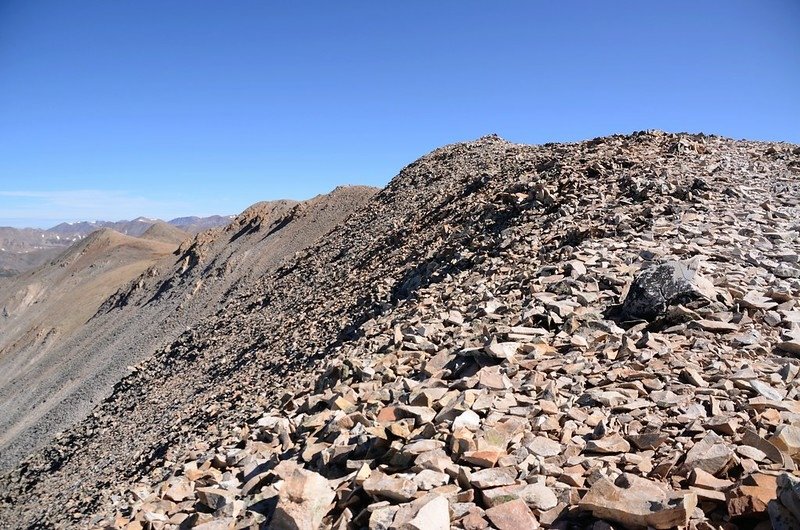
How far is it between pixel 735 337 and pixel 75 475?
20059 millimetres

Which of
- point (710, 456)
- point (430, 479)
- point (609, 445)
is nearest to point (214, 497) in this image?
point (430, 479)

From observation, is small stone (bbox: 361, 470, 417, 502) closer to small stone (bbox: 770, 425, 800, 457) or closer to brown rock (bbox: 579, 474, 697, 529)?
brown rock (bbox: 579, 474, 697, 529)

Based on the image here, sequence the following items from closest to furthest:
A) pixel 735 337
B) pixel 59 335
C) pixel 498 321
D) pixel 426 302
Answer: pixel 735 337 < pixel 498 321 < pixel 426 302 < pixel 59 335

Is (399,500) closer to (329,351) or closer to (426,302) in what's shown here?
(426,302)

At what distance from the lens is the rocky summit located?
3783 millimetres

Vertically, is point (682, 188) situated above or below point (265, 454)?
above

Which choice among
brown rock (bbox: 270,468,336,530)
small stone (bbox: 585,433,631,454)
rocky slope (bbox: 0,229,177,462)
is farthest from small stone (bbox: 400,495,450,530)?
rocky slope (bbox: 0,229,177,462)

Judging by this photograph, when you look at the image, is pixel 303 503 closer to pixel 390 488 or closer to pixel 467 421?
pixel 390 488

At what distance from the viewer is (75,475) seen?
16.8 m

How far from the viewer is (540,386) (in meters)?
5.45

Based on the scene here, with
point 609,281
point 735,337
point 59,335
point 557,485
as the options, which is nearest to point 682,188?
point 609,281

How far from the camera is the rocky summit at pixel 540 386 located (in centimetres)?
378

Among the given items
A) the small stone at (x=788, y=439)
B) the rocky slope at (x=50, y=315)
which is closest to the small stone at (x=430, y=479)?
the small stone at (x=788, y=439)

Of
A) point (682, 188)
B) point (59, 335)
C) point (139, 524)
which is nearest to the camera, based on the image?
point (139, 524)
